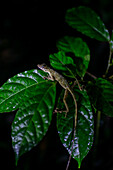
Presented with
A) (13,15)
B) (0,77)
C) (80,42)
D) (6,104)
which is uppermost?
(13,15)

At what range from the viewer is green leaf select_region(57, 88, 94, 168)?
3.56ft

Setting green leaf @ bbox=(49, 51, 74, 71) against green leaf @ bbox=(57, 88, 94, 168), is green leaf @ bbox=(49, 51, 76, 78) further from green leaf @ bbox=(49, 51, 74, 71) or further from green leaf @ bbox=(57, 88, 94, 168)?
green leaf @ bbox=(57, 88, 94, 168)

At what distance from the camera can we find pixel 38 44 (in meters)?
4.16

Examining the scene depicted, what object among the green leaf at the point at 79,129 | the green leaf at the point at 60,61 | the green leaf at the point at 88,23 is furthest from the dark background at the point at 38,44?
the green leaf at the point at 79,129

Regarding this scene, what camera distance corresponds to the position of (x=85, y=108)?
3.89 ft

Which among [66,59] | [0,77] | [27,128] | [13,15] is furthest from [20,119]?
[13,15]

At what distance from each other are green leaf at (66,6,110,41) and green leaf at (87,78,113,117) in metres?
0.56

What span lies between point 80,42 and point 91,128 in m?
0.81

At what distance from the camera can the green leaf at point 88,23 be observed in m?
1.64

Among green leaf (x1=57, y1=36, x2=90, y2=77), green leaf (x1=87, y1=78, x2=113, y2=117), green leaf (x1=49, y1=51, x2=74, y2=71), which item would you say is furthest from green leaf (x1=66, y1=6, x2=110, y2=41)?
green leaf (x1=87, y1=78, x2=113, y2=117)

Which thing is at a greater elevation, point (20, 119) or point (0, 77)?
point (0, 77)

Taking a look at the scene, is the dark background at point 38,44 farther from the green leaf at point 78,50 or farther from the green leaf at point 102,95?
the green leaf at point 102,95

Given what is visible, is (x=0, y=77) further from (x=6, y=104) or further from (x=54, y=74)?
(x=6, y=104)

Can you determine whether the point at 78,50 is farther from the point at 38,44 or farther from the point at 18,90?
the point at 38,44
